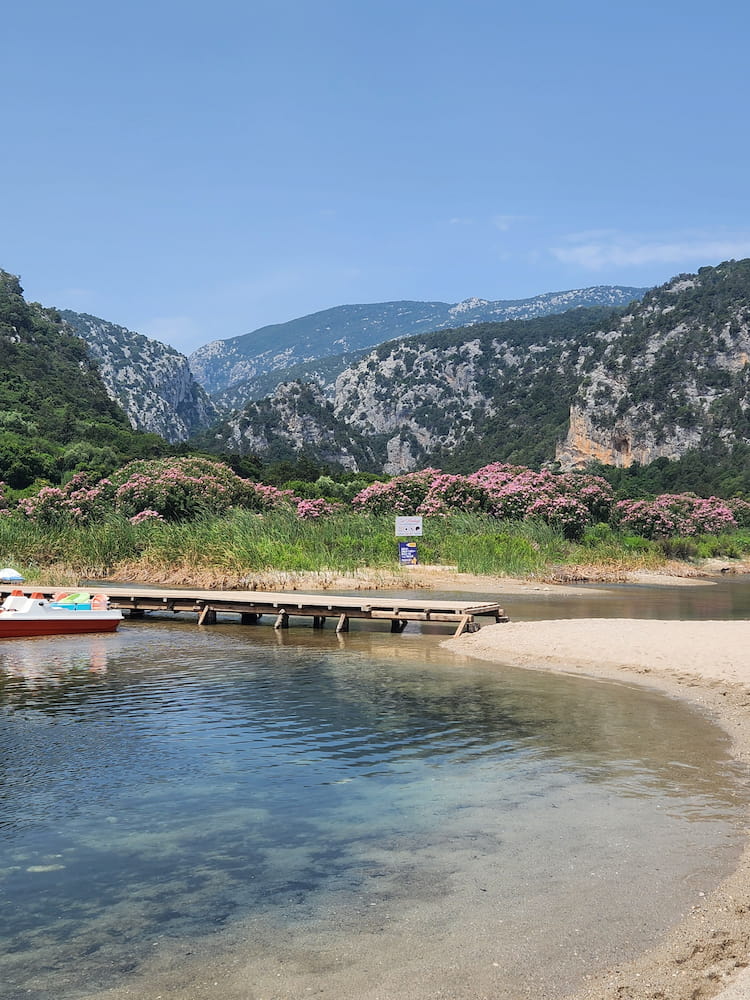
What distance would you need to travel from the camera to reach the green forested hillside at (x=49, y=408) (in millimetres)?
77000

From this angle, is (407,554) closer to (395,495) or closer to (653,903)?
(395,495)

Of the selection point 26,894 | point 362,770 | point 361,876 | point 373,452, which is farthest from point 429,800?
point 373,452

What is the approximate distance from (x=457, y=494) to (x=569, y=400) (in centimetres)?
10742

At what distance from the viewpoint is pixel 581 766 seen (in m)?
11.5

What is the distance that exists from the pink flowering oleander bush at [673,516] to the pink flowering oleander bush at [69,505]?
33067 millimetres

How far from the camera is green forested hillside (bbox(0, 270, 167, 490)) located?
7700 centimetres

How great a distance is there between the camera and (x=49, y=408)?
103688 mm

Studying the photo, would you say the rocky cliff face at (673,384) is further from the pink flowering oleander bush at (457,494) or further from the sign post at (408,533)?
the sign post at (408,533)

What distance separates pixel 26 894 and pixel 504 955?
13.3ft

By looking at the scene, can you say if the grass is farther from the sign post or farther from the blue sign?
the sign post

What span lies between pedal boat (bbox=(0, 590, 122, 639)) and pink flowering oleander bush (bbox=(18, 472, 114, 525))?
667 inches

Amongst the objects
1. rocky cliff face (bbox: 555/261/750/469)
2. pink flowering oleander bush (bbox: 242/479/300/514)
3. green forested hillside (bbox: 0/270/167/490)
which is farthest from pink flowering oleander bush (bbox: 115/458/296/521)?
rocky cliff face (bbox: 555/261/750/469)

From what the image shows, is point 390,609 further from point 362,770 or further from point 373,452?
point 373,452

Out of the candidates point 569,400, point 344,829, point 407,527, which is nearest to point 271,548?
point 407,527
